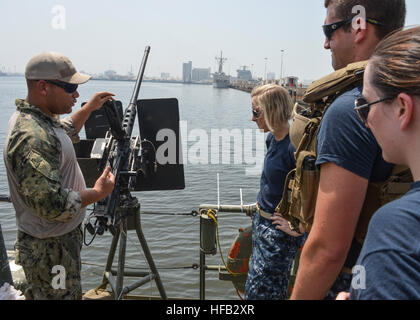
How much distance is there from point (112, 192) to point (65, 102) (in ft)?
2.48

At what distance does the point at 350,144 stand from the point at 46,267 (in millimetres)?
2133

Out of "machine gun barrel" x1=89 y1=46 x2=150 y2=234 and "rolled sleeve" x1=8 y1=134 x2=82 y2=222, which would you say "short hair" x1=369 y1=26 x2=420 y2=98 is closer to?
"rolled sleeve" x1=8 y1=134 x2=82 y2=222

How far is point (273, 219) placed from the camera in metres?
3.13

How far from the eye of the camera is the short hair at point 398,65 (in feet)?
3.49

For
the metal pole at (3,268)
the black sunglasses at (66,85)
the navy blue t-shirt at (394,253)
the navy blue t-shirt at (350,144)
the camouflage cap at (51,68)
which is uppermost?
the camouflage cap at (51,68)

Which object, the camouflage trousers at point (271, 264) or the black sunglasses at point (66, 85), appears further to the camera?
the camouflage trousers at point (271, 264)

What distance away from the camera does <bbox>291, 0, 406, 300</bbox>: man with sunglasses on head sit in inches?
62.1

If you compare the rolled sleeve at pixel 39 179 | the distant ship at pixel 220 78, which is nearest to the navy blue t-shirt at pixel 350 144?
the rolled sleeve at pixel 39 179

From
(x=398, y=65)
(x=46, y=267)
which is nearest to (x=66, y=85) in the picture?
(x=46, y=267)

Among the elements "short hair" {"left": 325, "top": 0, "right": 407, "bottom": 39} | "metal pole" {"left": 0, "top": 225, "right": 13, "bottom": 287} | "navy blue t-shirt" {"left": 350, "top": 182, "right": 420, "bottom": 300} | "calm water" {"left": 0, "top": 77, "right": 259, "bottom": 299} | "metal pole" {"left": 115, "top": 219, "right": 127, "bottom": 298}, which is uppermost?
"short hair" {"left": 325, "top": 0, "right": 407, "bottom": 39}

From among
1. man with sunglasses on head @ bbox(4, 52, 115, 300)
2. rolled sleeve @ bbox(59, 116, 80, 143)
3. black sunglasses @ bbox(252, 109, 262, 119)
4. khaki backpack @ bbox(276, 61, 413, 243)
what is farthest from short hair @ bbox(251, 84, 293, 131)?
rolled sleeve @ bbox(59, 116, 80, 143)

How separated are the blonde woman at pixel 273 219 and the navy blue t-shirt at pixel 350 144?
1.57m

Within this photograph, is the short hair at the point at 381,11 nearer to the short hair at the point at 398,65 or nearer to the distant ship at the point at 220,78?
the short hair at the point at 398,65
